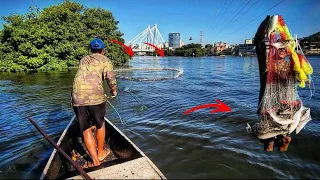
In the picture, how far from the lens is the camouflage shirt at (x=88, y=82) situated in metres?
4.63

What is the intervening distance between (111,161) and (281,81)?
3944 mm

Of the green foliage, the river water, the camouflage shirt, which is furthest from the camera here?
the green foliage

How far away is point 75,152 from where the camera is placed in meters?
5.97

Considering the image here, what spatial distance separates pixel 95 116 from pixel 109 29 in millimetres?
39850

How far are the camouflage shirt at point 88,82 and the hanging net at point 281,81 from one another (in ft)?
10.7

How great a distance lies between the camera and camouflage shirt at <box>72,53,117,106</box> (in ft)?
15.2

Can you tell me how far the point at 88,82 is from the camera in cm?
464

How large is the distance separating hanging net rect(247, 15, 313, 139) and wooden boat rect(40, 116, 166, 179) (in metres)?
2.42

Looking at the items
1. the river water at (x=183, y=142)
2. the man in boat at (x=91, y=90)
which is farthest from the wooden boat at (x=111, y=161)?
the river water at (x=183, y=142)

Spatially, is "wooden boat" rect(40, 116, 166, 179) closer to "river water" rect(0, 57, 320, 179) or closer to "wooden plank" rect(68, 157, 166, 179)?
"wooden plank" rect(68, 157, 166, 179)
